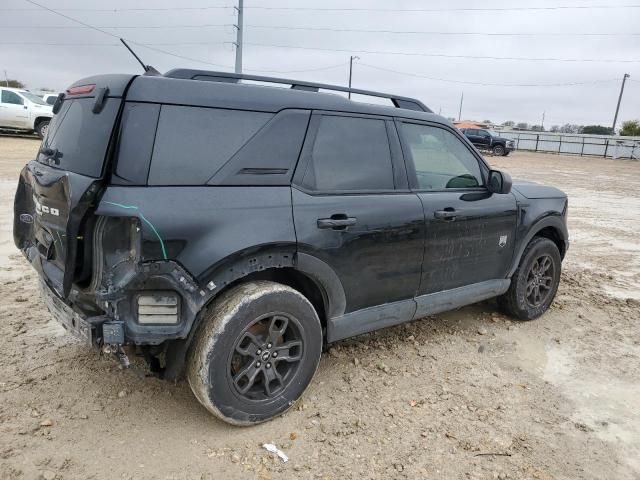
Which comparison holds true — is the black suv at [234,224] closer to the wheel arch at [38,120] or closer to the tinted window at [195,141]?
the tinted window at [195,141]

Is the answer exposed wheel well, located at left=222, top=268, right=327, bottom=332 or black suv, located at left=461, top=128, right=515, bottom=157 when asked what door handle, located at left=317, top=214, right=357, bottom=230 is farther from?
black suv, located at left=461, top=128, right=515, bottom=157

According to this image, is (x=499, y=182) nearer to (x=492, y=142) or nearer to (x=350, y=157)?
(x=350, y=157)

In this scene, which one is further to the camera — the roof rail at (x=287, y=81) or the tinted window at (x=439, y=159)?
the tinted window at (x=439, y=159)

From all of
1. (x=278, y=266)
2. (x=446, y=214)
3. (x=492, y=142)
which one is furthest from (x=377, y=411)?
(x=492, y=142)

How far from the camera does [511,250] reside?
433 cm

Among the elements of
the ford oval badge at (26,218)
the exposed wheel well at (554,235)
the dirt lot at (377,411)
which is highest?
the ford oval badge at (26,218)

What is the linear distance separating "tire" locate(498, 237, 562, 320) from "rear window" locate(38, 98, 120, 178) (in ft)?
11.5

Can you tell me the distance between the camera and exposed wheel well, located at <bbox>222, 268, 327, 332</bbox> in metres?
A: 3.05

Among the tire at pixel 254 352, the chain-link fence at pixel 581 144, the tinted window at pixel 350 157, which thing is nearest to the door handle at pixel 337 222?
the tinted window at pixel 350 157

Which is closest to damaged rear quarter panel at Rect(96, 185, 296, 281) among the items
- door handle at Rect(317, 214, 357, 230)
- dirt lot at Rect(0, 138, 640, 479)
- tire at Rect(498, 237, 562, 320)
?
door handle at Rect(317, 214, 357, 230)

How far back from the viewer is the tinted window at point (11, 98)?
1770cm

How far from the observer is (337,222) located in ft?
10.0

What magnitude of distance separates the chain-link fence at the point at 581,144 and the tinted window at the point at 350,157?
43099 millimetres

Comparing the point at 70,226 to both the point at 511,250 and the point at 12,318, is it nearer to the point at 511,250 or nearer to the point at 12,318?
the point at 12,318
